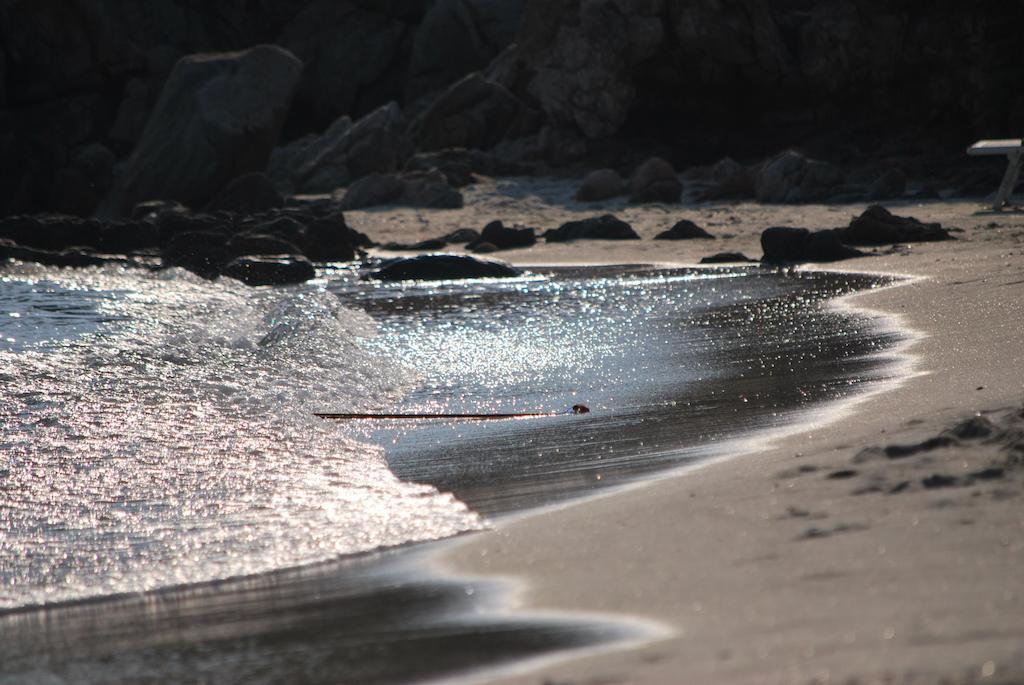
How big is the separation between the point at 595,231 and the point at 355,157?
31.9ft

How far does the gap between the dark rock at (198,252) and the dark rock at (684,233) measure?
207 inches

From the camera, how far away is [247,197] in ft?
69.6

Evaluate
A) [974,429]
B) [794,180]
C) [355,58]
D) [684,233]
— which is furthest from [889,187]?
[355,58]

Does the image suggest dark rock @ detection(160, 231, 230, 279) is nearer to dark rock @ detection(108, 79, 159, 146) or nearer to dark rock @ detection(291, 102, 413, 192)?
dark rock @ detection(291, 102, 413, 192)

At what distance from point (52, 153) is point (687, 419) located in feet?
73.1

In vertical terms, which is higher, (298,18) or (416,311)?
(298,18)

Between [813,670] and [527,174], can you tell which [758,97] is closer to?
[527,174]

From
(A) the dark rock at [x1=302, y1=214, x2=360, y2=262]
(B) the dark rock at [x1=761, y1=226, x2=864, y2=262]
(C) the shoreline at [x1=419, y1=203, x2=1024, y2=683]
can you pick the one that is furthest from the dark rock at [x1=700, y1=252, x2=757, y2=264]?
(C) the shoreline at [x1=419, y1=203, x2=1024, y2=683]

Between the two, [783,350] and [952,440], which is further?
[783,350]

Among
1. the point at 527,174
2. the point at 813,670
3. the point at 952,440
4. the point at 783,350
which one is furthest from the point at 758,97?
the point at 813,670

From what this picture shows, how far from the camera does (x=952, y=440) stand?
3.63 metres

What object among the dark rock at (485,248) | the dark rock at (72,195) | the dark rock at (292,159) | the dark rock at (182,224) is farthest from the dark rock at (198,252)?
the dark rock at (292,159)

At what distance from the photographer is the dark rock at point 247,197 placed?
21.1 meters

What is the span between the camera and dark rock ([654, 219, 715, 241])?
1616 cm
